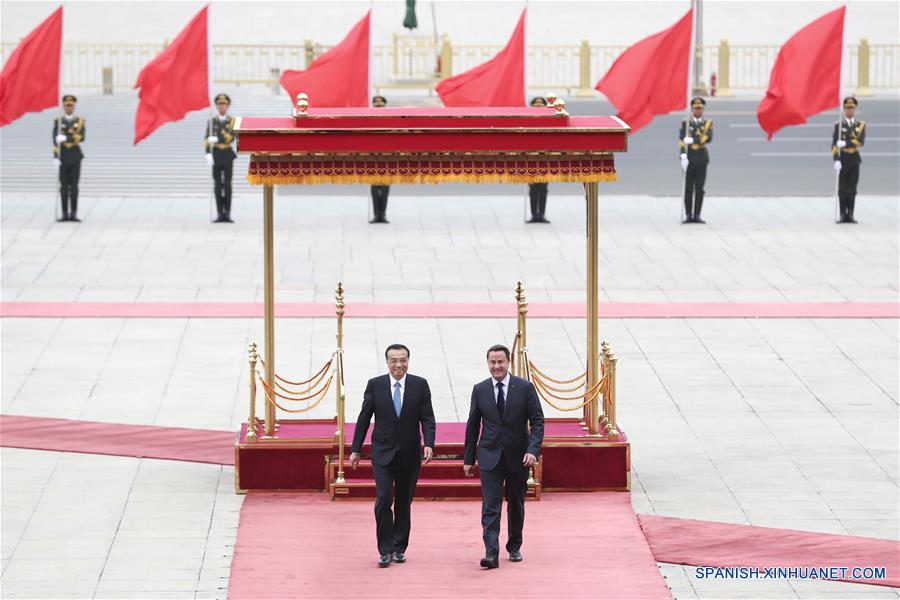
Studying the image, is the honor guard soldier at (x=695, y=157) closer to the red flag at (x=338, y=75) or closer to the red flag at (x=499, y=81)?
the red flag at (x=499, y=81)

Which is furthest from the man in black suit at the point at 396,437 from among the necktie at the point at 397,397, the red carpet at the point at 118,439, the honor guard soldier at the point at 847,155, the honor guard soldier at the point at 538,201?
the honor guard soldier at the point at 847,155

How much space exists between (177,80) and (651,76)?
6.52m

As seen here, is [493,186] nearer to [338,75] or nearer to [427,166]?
[338,75]

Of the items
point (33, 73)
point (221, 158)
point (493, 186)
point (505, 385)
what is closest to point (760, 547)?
point (505, 385)

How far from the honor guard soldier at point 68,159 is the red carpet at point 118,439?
11.5 m

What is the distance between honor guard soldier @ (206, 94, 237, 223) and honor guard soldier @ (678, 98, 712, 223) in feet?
22.1

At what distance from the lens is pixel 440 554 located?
34.6 feet

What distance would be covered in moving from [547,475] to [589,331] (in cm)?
115

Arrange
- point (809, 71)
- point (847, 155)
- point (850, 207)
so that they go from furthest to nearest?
point (847, 155) → point (850, 207) → point (809, 71)

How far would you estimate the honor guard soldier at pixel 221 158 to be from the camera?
25.2 meters

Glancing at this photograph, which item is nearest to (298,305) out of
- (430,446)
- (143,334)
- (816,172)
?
(143,334)

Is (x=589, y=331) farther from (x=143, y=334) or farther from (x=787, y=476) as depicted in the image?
(x=143, y=334)

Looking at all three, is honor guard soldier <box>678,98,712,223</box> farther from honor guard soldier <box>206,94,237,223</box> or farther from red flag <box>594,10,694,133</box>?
honor guard soldier <box>206,94,237,223</box>

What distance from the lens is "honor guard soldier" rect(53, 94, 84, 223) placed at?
987 inches
